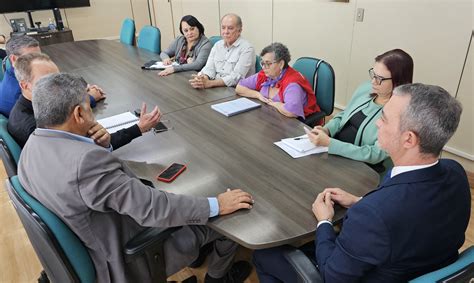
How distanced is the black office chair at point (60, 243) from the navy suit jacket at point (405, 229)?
70cm

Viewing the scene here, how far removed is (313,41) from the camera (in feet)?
12.8

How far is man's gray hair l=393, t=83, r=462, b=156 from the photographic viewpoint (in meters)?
0.98

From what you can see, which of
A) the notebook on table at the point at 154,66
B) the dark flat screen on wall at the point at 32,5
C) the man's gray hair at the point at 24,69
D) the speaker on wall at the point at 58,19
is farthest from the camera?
the speaker on wall at the point at 58,19

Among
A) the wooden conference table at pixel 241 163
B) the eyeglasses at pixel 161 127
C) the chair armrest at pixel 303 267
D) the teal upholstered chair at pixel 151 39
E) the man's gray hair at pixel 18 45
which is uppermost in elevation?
the man's gray hair at pixel 18 45

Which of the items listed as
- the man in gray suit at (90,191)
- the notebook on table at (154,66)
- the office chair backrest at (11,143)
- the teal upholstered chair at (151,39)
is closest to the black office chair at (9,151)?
the office chair backrest at (11,143)

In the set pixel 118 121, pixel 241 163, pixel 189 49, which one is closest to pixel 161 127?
pixel 118 121

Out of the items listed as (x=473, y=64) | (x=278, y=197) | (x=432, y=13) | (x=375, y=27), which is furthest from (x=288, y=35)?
(x=278, y=197)

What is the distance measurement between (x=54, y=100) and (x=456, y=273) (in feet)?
4.60

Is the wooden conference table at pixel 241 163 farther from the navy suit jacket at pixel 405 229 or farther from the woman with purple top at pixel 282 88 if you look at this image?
the navy suit jacket at pixel 405 229

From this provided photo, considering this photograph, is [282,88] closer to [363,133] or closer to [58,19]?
[363,133]

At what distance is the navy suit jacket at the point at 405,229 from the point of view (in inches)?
36.9

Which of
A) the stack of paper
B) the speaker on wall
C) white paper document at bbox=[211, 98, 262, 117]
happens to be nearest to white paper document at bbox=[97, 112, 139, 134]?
white paper document at bbox=[211, 98, 262, 117]

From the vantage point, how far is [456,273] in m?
0.84

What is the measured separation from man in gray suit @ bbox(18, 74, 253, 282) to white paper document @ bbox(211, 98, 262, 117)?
927 mm
